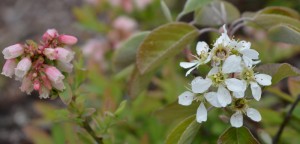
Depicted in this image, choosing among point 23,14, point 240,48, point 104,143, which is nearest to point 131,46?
point 104,143

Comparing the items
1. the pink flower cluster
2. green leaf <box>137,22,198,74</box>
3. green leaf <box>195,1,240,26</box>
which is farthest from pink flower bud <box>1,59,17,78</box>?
green leaf <box>195,1,240,26</box>

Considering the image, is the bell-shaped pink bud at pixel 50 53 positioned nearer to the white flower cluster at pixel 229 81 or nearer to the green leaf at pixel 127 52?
the white flower cluster at pixel 229 81

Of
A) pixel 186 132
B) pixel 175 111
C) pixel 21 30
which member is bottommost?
pixel 21 30

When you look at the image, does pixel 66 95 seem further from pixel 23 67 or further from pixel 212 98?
pixel 212 98

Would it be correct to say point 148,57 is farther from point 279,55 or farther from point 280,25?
point 279,55

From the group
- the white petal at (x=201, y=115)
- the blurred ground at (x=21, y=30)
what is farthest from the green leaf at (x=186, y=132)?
the blurred ground at (x=21, y=30)

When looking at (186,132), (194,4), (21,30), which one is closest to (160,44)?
(194,4)

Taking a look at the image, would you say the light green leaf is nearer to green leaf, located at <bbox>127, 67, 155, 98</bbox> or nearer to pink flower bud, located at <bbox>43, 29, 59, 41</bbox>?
green leaf, located at <bbox>127, 67, 155, 98</bbox>
